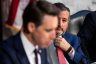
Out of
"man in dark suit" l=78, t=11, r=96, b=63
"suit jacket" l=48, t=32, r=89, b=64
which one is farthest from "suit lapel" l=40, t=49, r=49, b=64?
"man in dark suit" l=78, t=11, r=96, b=63

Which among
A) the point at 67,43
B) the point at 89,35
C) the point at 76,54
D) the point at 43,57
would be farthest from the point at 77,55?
the point at 89,35

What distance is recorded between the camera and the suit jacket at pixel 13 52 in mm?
1506

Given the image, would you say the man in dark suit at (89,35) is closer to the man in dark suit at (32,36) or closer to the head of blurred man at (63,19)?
the head of blurred man at (63,19)

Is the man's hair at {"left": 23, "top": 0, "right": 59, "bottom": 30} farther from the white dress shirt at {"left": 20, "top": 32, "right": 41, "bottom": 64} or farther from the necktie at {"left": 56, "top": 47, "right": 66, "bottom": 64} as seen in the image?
the necktie at {"left": 56, "top": 47, "right": 66, "bottom": 64}

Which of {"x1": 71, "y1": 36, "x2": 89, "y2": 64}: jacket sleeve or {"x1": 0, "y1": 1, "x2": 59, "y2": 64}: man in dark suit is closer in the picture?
{"x1": 0, "y1": 1, "x2": 59, "y2": 64}: man in dark suit

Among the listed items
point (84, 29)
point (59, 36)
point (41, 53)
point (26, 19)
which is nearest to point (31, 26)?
point (26, 19)

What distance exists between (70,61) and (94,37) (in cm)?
69

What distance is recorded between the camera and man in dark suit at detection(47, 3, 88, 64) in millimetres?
2028

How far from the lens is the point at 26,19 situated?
1.45 m

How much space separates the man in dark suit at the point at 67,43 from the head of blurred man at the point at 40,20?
513mm

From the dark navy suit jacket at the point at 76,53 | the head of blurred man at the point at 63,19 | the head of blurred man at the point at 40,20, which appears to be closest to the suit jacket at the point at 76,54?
the dark navy suit jacket at the point at 76,53

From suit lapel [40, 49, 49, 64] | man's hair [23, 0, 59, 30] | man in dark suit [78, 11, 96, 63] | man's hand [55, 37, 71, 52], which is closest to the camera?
man's hair [23, 0, 59, 30]

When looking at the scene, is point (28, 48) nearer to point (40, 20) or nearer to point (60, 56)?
point (40, 20)

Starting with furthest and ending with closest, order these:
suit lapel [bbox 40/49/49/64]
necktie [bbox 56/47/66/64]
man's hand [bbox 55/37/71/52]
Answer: man's hand [bbox 55/37/71/52], necktie [bbox 56/47/66/64], suit lapel [bbox 40/49/49/64]
